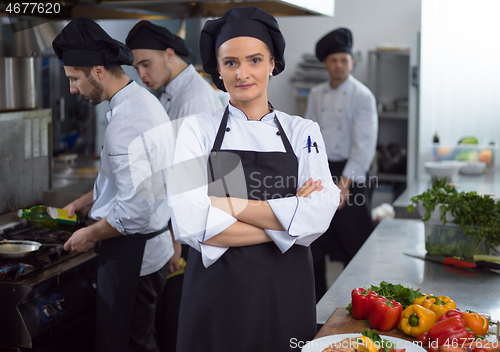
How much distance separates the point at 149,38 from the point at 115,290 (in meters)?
1.10

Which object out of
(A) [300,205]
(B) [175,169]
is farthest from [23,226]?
(A) [300,205]

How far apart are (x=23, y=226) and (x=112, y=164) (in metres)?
0.64

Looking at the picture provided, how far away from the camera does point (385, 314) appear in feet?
4.01

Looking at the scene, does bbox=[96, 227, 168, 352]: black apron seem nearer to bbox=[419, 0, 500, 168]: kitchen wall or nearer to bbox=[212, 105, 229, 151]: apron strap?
bbox=[212, 105, 229, 151]: apron strap

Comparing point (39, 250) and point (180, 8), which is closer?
point (39, 250)

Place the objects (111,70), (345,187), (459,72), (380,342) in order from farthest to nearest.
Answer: (459,72) < (345,187) < (111,70) < (380,342)

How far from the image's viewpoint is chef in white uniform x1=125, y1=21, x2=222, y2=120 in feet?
7.14

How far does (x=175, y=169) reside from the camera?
1.34 metres

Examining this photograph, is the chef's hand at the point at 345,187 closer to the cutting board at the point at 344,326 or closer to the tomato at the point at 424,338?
the cutting board at the point at 344,326

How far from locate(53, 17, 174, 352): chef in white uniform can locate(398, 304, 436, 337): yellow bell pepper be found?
915mm

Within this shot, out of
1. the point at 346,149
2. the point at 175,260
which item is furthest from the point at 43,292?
the point at 346,149

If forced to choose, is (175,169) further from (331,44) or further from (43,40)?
(331,44)

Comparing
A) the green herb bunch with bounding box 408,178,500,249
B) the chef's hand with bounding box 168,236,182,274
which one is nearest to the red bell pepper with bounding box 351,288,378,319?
the green herb bunch with bounding box 408,178,500,249

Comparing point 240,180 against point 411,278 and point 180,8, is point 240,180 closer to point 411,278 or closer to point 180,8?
point 411,278
